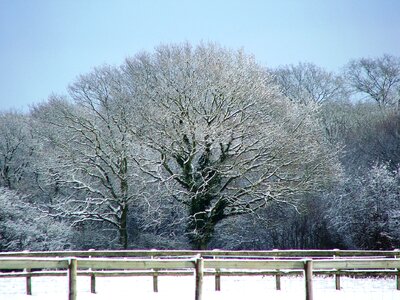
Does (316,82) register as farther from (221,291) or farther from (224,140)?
(221,291)

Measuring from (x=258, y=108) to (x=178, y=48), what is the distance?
606 centimetres

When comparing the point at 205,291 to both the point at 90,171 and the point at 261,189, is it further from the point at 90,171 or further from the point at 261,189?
the point at 90,171

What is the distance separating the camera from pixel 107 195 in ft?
113

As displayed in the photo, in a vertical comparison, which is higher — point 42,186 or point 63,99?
point 63,99

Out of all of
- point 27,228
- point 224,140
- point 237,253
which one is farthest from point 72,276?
point 27,228

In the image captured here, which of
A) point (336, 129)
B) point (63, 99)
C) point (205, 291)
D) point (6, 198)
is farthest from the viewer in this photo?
point (336, 129)

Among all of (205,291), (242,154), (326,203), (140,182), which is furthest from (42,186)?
(205,291)

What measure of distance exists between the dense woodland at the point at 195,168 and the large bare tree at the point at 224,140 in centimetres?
7

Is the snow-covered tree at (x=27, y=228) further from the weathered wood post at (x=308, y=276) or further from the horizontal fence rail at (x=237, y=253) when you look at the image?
the weathered wood post at (x=308, y=276)

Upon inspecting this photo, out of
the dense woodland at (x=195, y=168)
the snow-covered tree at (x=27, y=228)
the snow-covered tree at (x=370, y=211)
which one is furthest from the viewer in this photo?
the snow-covered tree at (x=27, y=228)

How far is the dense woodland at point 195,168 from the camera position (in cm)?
2917

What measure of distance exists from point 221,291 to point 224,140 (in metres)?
14.0

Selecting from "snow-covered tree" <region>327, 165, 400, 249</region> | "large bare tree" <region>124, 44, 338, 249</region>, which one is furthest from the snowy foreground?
"snow-covered tree" <region>327, 165, 400, 249</region>

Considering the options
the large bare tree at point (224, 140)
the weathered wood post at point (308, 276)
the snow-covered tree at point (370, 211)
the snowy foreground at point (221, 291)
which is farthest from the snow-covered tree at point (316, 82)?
the weathered wood post at point (308, 276)
